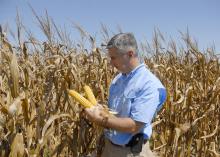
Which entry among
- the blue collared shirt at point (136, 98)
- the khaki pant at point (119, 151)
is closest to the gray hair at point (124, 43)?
the blue collared shirt at point (136, 98)

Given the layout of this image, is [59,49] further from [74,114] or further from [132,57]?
[132,57]

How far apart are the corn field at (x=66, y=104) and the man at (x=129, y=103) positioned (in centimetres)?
37

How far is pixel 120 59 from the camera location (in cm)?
288

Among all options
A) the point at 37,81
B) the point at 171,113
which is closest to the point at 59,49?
the point at 37,81

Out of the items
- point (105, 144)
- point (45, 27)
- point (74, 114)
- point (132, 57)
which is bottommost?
point (105, 144)

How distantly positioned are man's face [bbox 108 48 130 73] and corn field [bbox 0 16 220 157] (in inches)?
21.1

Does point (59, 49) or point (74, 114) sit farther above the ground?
point (59, 49)

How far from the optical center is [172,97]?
4.43 m

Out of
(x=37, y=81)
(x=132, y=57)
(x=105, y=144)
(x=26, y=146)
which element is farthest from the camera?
(x=37, y=81)

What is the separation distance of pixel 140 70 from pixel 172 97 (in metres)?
1.55

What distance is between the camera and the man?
278 centimetres

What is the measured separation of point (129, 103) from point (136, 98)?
0.07 m

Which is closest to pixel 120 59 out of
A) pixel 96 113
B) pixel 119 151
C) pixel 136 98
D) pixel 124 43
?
pixel 124 43

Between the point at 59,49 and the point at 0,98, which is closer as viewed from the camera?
the point at 0,98
